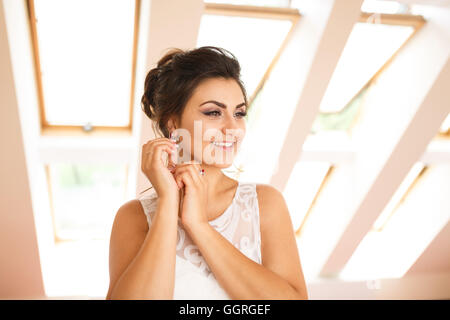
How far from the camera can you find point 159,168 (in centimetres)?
105

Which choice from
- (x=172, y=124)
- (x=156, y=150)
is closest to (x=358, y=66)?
(x=172, y=124)

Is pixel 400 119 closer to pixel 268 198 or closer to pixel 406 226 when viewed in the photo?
pixel 406 226

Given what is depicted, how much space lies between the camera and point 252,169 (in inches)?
165

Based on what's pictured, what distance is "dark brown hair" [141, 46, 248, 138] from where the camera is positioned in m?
1.31

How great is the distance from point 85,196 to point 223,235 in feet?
11.7

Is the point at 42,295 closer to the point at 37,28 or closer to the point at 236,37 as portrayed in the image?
the point at 37,28

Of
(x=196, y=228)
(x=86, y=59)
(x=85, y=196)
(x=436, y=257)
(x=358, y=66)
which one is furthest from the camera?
(x=436, y=257)

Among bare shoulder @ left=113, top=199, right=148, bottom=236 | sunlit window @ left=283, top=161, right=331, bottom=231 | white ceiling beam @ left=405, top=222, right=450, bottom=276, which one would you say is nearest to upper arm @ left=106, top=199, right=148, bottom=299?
bare shoulder @ left=113, top=199, right=148, bottom=236

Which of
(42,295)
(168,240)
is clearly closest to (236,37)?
(168,240)

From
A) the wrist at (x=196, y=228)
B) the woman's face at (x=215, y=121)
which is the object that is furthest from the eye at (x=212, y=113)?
the wrist at (x=196, y=228)

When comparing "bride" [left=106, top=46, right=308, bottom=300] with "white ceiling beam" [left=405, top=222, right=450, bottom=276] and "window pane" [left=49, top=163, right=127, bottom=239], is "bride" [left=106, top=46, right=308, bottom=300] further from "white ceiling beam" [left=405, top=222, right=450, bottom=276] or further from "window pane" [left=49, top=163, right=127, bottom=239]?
"white ceiling beam" [left=405, top=222, right=450, bottom=276]

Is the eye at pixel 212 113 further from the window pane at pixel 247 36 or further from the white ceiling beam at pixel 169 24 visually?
the window pane at pixel 247 36

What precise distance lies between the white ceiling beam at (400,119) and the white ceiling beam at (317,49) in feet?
2.58

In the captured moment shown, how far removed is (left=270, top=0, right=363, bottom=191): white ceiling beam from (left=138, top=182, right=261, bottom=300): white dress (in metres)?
2.02
